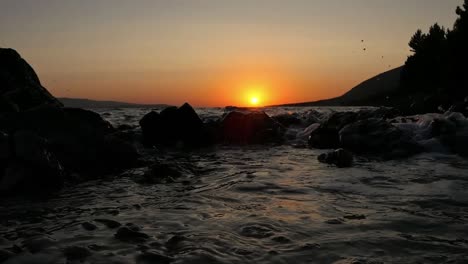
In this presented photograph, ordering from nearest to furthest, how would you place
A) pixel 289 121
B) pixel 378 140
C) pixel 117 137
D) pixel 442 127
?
pixel 117 137, pixel 378 140, pixel 442 127, pixel 289 121

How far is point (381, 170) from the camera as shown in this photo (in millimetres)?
6805

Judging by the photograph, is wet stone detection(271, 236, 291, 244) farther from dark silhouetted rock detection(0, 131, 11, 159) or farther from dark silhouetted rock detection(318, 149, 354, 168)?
dark silhouetted rock detection(318, 149, 354, 168)

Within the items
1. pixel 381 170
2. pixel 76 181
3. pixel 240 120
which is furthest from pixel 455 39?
pixel 76 181

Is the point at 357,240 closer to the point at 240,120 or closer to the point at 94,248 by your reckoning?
the point at 94,248

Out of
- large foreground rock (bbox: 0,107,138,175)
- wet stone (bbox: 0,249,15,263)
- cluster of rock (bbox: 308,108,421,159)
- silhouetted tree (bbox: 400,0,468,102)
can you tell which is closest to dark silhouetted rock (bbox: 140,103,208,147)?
cluster of rock (bbox: 308,108,421,159)

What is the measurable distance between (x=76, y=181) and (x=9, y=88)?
6419mm

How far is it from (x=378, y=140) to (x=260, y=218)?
620cm

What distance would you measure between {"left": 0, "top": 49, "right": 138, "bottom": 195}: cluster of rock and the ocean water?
1.48ft

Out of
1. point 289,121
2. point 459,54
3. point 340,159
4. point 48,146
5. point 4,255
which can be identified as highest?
point 459,54

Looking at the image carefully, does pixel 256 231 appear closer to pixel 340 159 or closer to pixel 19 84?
pixel 340 159

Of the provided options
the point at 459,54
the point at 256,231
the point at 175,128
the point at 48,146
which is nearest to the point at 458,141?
the point at 256,231

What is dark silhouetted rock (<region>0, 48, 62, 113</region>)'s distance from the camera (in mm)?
10469

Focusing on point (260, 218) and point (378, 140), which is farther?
point (378, 140)

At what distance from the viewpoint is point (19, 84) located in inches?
449
